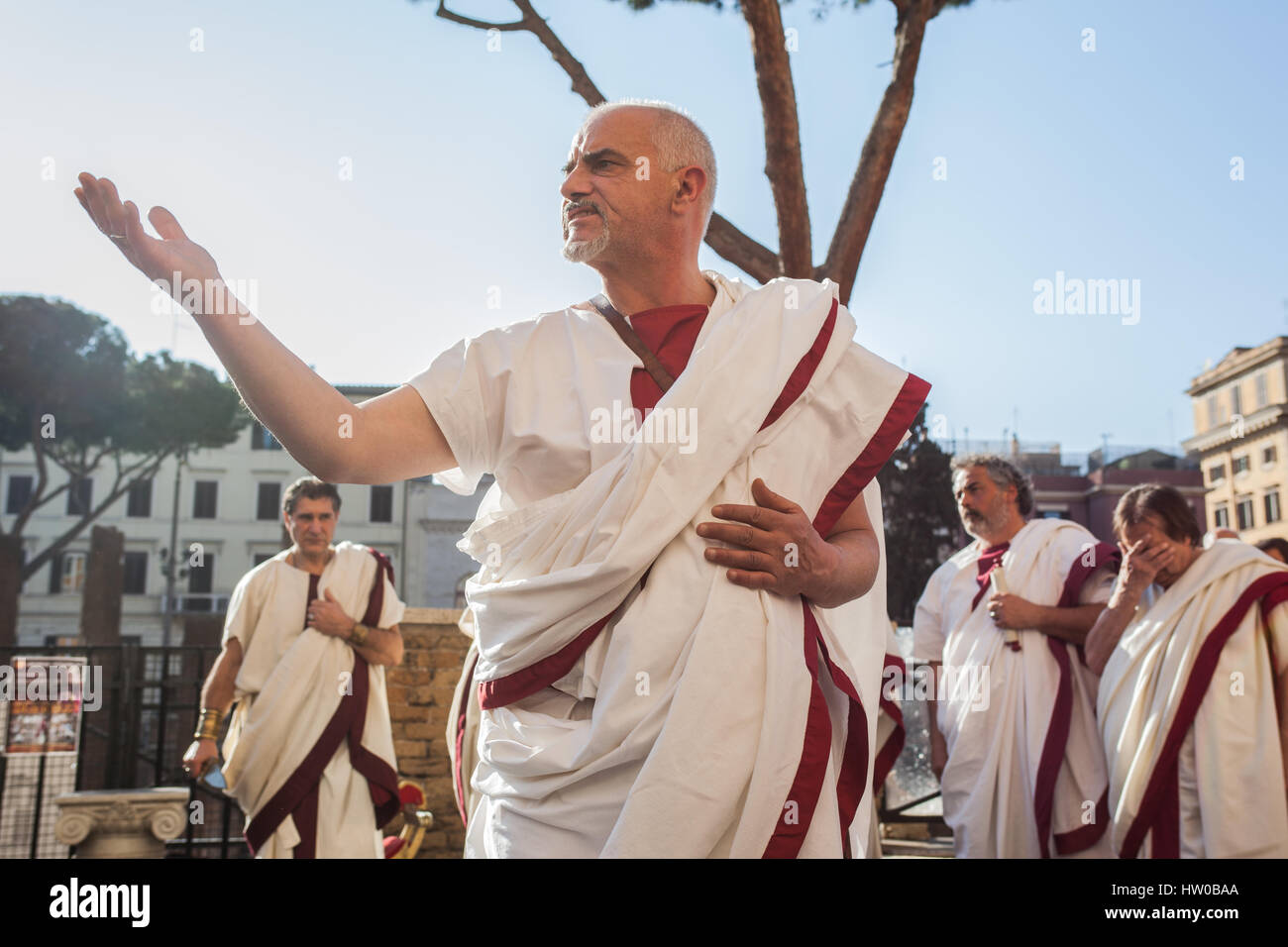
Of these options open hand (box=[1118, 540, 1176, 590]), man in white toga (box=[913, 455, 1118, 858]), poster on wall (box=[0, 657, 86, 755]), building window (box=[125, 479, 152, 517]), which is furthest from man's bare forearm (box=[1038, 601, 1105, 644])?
building window (box=[125, 479, 152, 517])

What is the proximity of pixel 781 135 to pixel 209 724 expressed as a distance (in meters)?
4.22

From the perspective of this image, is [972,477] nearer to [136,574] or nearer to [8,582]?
[8,582]

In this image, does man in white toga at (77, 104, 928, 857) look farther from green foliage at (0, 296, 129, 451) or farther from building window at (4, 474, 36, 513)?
building window at (4, 474, 36, 513)

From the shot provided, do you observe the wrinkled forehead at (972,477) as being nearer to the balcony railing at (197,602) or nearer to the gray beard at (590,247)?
the gray beard at (590,247)

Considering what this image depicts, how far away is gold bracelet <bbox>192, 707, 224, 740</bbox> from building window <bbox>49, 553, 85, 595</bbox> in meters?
50.6

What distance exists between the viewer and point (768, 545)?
2.05 meters

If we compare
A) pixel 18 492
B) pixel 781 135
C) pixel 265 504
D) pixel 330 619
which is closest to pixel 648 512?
pixel 330 619

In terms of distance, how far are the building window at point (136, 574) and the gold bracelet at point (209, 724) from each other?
5021cm

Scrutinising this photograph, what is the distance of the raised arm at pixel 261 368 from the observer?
1.88 meters

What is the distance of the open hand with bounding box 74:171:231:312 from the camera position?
1874 mm

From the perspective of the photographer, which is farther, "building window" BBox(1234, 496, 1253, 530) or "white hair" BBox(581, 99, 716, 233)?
"building window" BBox(1234, 496, 1253, 530)
